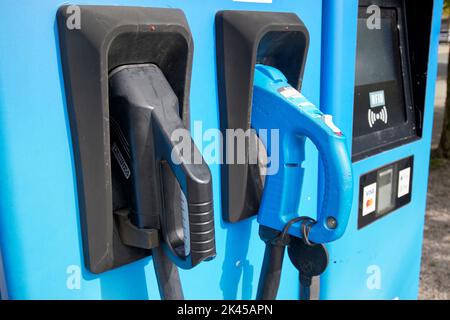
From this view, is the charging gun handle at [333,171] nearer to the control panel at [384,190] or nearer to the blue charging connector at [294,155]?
the blue charging connector at [294,155]

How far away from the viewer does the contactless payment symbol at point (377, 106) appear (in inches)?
62.7

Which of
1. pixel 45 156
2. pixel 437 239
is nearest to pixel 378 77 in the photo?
pixel 45 156

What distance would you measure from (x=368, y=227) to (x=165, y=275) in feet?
2.88

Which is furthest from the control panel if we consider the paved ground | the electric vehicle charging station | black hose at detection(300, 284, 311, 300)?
the paved ground

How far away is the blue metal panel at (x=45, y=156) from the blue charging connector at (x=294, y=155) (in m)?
0.13

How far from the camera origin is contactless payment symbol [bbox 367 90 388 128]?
159 centimetres

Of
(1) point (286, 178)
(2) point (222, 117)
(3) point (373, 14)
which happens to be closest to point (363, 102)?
(3) point (373, 14)

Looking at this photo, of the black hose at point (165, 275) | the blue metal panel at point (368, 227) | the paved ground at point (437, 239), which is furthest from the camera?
the paved ground at point (437, 239)

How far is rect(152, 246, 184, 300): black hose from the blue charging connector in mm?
296

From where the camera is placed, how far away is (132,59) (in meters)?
0.89

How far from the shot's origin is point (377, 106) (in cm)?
161

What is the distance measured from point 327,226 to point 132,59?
55 cm

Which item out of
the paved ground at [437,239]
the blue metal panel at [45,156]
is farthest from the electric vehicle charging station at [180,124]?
the paved ground at [437,239]

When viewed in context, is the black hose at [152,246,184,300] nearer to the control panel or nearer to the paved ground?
the control panel
